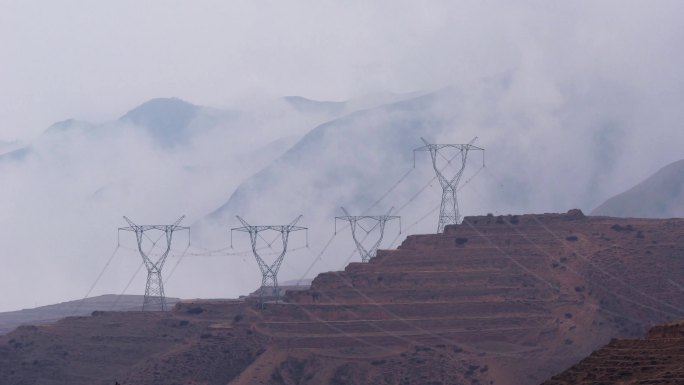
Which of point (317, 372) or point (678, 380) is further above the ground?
point (317, 372)

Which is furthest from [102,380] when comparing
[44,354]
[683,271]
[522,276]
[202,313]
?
[683,271]

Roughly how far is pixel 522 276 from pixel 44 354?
150 feet

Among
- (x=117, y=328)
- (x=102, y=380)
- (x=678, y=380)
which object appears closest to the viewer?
(x=678, y=380)

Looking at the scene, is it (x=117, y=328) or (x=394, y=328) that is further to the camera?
(x=117, y=328)

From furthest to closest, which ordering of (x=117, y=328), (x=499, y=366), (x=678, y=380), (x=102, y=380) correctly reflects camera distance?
(x=117, y=328) < (x=102, y=380) < (x=499, y=366) < (x=678, y=380)

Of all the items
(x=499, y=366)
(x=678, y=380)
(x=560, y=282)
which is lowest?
(x=678, y=380)

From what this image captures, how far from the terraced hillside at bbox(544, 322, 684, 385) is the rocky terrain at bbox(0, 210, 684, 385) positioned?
57799mm

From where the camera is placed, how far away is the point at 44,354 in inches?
5664

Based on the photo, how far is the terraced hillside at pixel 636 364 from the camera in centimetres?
6184

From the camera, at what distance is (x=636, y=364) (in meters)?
64.3

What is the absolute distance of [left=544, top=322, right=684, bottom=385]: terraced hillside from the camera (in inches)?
2435

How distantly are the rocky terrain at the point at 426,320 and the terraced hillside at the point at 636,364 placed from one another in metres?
57.8

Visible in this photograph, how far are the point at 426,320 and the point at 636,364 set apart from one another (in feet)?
244

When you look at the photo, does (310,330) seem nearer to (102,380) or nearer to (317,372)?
(317,372)
